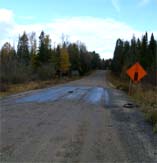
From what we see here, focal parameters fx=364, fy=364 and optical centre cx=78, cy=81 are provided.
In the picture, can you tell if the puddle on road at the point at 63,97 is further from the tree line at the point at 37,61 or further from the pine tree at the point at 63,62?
the pine tree at the point at 63,62

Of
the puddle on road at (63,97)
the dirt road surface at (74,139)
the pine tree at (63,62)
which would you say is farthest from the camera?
the pine tree at (63,62)

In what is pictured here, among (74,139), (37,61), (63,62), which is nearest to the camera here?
(74,139)

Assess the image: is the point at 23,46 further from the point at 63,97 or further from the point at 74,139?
the point at 74,139

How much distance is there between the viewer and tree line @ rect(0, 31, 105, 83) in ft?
154

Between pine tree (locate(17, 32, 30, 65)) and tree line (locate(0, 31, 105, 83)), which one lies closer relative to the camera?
tree line (locate(0, 31, 105, 83))

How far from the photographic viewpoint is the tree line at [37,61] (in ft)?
154

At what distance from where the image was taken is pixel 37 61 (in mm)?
91812

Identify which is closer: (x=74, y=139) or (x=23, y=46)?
(x=74, y=139)

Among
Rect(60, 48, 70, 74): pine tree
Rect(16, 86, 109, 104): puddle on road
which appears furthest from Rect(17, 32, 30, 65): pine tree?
Rect(16, 86, 109, 104): puddle on road

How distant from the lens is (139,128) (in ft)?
36.9

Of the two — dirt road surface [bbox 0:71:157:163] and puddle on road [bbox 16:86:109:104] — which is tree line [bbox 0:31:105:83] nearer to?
puddle on road [bbox 16:86:109:104]

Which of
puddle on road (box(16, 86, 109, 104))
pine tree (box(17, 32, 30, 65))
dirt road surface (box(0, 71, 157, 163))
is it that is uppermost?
pine tree (box(17, 32, 30, 65))

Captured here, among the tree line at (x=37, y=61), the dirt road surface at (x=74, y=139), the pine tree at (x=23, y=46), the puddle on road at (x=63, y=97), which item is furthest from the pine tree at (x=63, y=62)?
the dirt road surface at (x=74, y=139)

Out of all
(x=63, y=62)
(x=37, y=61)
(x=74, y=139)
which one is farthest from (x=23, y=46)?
(x=74, y=139)
